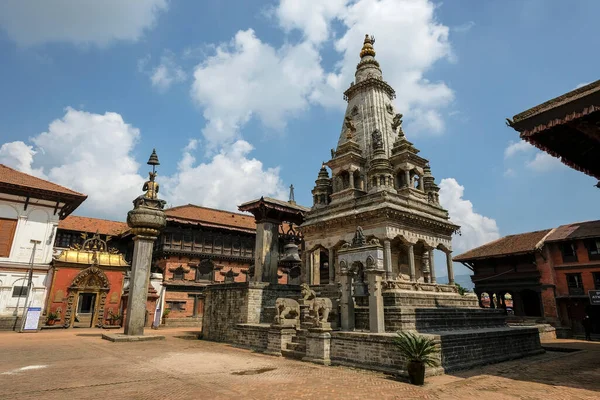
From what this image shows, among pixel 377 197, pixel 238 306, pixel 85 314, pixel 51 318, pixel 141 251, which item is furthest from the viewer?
pixel 85 314

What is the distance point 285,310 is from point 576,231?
2771 centimetres

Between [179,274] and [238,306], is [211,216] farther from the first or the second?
[238,306]

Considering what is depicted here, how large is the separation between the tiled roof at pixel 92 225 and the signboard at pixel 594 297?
134ft

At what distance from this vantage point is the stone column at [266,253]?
20406mm

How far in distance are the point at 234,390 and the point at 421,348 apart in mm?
4796

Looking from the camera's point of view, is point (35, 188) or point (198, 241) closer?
point (35, 188)

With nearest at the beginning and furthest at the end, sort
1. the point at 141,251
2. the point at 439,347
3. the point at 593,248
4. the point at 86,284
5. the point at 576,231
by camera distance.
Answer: the point at 439,347
the point at 141,251
the point at 86,284
the point at 593,248
the point at 576,231

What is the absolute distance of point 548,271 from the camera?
97.5ft

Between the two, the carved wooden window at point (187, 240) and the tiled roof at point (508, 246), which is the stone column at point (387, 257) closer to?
the tiled roof at point (508, 246)

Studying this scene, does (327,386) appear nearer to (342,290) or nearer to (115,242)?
(342,290)

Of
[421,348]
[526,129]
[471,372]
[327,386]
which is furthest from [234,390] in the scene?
[526,129]

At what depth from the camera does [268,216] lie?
21.2m

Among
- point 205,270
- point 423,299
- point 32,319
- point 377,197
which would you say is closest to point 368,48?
point 377,197

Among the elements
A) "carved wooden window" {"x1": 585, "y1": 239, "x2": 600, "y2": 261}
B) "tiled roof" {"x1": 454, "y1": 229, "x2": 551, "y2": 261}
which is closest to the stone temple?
"tiled roof" {"x1": 454, "y1": 229, "x2": 551, "y2": 261}
